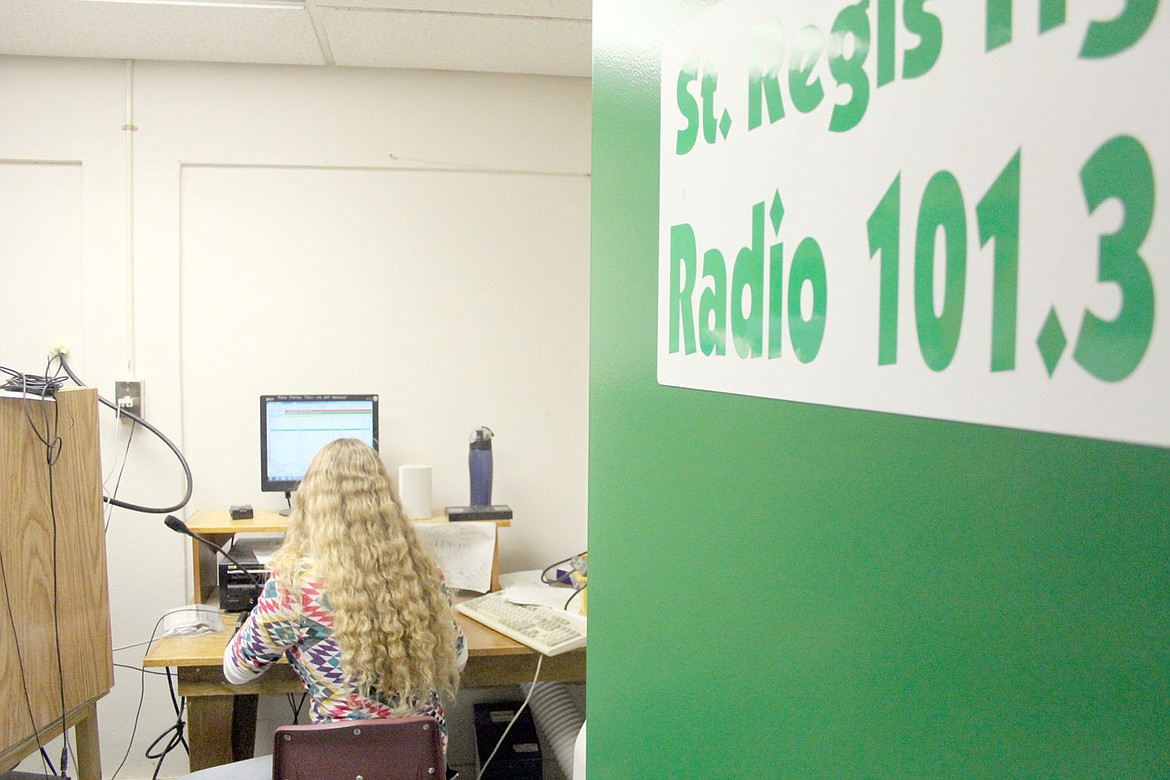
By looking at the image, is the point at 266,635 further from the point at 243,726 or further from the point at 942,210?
the point at 942,210

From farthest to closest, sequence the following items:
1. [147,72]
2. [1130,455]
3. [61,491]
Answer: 1. [147,72]
2. [61,491]
3. [1130,455]

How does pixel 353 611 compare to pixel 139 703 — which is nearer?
pixel 353 611

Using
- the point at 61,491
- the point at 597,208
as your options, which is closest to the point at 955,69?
the point at 597,208

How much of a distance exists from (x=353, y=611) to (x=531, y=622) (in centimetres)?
73

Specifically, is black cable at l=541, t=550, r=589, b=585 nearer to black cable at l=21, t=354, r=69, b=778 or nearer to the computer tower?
the computer tower

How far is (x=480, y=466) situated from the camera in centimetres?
292

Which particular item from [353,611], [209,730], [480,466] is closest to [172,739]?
[209,730]

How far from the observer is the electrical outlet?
9.52 ft

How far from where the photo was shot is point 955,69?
1.27 ft

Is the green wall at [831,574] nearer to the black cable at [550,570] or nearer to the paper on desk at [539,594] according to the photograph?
the paper on desk at [539,594]

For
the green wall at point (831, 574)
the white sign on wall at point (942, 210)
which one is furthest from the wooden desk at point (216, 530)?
the white sign on wall at point (942, 210)

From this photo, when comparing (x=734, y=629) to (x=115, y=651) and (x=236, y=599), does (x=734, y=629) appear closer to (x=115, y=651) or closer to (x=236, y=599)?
(x=236, y=599)

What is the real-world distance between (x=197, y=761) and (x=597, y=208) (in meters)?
2.25

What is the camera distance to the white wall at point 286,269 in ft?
9.46
